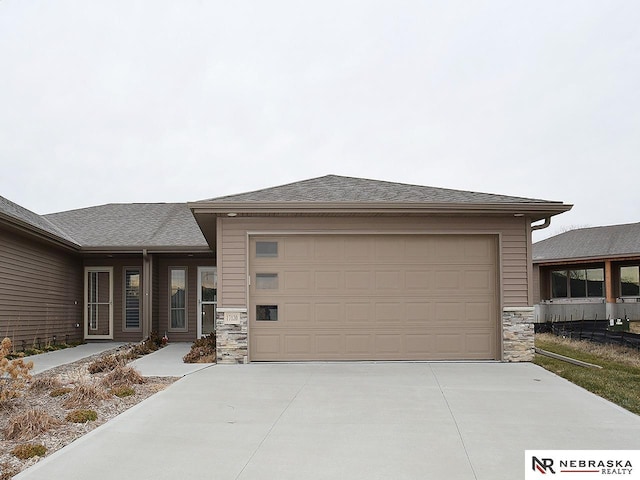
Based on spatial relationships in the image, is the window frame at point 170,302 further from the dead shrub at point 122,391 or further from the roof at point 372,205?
the dead shrub at point 122,391

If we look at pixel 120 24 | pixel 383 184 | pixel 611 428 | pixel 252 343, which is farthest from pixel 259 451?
pixel 120 24

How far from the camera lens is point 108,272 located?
17.2m

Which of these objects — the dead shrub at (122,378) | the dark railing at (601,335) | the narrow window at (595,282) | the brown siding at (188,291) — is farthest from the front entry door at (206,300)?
the narrow window at (595,282)

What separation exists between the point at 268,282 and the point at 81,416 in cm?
505

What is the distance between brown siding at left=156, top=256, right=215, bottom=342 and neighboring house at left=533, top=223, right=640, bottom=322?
14594 millimetres

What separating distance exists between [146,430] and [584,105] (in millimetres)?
20283

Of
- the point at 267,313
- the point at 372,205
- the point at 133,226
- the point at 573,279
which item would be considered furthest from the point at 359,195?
the point at 573,279

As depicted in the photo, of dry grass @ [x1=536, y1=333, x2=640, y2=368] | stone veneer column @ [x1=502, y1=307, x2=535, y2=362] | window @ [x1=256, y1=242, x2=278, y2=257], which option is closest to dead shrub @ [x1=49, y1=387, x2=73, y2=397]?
window @ [x1=256, y1=242, x2=278, y2=257]

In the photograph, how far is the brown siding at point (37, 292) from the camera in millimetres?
12391

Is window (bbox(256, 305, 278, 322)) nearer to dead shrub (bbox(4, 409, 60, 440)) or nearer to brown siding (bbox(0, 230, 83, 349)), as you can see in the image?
dead shrub (bbox(4, 409, 60, 440))

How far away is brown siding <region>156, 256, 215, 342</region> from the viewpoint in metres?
17.2

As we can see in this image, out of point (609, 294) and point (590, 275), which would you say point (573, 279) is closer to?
point (590, 275)

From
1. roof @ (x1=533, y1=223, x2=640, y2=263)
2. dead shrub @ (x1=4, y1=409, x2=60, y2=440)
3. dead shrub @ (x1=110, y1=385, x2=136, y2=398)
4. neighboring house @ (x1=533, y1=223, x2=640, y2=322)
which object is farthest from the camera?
neighboring house @ (x1=533, y1=223, x2=640, y2=322)

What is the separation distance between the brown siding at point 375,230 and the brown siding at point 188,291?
20.8 ft
